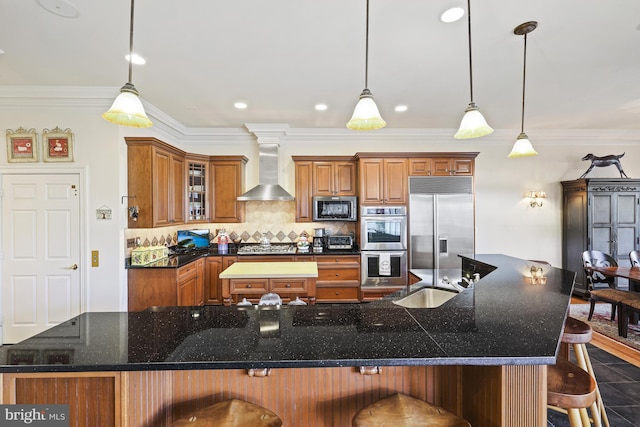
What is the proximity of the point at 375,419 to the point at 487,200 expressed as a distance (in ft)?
16.3

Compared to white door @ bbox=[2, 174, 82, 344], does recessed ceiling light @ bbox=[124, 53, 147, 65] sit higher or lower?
higher

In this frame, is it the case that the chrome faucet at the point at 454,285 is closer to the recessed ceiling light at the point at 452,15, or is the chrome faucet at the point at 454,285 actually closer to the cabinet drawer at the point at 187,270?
the recessed ceiling light at the point at 452,15

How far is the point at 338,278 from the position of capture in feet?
14.1

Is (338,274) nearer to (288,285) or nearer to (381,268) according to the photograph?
(381,268)

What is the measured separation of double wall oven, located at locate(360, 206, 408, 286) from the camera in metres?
4.32

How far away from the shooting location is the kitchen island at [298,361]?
39.6 inches

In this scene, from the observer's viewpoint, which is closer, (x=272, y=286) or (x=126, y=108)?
(x=126, y=108)

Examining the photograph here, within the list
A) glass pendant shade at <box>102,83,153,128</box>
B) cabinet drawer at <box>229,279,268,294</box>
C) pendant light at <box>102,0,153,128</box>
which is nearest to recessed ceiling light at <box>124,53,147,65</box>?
pendant light at <box>102,0,153,128</box>

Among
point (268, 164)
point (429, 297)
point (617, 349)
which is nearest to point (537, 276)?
point (429, 297)

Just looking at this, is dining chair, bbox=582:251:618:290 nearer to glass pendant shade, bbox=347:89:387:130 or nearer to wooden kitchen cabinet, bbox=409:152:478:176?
wooden kitchen cabinet, bbox=409:152:478:176

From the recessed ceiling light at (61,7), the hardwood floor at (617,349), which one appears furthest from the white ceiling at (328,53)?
the hardwood floor at (617,349)

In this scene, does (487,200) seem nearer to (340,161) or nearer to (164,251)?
(340,161)

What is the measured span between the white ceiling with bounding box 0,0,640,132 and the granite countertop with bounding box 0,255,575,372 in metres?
2.01

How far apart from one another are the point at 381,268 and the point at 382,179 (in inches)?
54.1
